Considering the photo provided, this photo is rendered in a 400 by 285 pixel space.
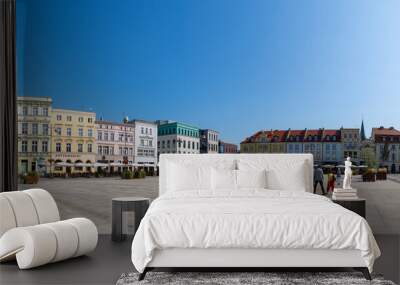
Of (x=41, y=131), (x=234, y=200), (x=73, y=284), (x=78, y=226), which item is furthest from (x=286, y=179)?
(x=41, y=131)

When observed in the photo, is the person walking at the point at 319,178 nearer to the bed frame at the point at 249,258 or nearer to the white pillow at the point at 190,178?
the white pillow at the point at 190,178

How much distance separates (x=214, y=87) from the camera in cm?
701

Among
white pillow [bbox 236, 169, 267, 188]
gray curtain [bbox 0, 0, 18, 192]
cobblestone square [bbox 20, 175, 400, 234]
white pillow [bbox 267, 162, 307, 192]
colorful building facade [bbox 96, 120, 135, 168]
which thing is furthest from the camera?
colorful building facade [bbox 96, 120, 135, 168]

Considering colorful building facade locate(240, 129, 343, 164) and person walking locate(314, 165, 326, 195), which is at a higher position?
colorful building facade locate(240, 129, 343, 164)

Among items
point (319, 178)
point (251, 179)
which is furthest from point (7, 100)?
point (319, 178)

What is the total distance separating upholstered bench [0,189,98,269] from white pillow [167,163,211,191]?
128cm

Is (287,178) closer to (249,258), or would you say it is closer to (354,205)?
(354,205)

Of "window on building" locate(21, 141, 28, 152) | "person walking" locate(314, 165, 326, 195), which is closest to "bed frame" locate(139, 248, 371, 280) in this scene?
"person walking" locate(314, 165, 326, 195)

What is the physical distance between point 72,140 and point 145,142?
1.05 metres

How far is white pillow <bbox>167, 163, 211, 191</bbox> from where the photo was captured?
5.85 m

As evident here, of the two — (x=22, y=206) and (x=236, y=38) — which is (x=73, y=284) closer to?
(x=22, y=206)

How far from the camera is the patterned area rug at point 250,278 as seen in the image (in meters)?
3.90

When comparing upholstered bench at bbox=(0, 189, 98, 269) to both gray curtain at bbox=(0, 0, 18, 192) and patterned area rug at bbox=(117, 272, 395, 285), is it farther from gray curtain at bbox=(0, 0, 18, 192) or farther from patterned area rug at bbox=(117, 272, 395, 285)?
gray curtain at bbox=(0, 0, 18, 192)

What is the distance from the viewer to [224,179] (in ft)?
18.9
